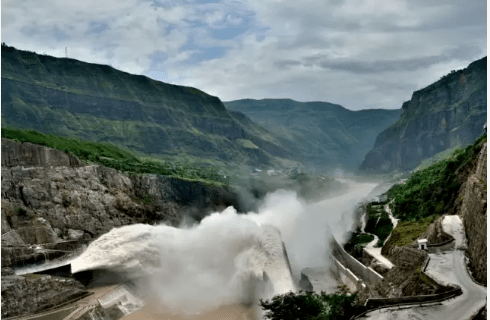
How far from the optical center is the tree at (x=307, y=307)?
27.9 m

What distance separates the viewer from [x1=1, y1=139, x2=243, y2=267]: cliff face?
219 ft

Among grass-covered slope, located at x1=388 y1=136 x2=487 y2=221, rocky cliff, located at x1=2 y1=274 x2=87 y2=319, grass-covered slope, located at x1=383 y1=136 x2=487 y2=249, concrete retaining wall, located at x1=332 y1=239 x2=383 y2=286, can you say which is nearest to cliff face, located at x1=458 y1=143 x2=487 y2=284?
concrete retaining wall, located at x1=332 y1=239 x2=383 y2=286

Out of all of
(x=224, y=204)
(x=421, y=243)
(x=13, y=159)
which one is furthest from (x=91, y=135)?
(x=421, y=243)

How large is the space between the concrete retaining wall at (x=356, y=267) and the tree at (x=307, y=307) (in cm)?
1359

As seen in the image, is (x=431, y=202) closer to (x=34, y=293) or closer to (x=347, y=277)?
(x=347, y=277)

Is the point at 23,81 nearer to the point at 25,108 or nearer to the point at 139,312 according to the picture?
the point at 25,108

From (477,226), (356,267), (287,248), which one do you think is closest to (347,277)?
(356,267)

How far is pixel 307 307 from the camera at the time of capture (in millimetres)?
29547

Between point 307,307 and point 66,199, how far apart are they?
187ft

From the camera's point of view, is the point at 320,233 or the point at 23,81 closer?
the point at 320,233

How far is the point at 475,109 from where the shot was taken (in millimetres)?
199375

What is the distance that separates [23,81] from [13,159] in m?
124

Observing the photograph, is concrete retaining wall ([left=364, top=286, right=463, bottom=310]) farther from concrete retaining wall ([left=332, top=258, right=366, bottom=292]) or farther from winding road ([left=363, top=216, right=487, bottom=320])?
concrete retaining wall ([left=332, top=258, right=366, bottom=292])

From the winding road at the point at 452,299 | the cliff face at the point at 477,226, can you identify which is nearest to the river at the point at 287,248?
the winding road at the point at 452,299
